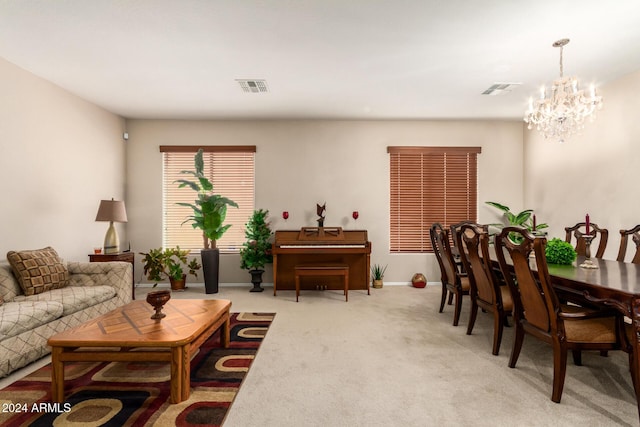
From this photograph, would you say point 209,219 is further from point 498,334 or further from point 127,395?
point 498,334

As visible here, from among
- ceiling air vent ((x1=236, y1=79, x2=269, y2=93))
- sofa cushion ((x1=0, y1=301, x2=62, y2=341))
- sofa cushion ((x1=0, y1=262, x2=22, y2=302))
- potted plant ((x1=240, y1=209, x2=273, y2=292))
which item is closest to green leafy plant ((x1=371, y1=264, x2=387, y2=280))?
potted plant ((x1=240, y1=209, x2=273, y2=292))

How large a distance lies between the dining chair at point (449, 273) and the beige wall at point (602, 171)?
197 cm

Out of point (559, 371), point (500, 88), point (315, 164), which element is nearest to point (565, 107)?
point (500, 88)

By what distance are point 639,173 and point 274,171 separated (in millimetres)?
4610

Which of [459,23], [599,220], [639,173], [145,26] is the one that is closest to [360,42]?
[459,23]

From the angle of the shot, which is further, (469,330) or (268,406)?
(469,330)

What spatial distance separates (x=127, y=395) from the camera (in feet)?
6.83

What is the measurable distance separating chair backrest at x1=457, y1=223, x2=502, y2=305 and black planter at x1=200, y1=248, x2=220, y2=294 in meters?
3.43

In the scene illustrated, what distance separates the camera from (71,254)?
14.1ft

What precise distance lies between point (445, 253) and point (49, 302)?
376 centimetres

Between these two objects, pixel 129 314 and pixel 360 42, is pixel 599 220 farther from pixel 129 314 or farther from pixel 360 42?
pixel 129 314

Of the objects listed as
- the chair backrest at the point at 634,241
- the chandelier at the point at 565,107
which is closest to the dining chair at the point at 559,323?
the chair backrest at the point at 634,241

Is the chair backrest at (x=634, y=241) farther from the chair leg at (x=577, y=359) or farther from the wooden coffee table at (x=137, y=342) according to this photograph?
the wooden coffee table at (x=137, y=342)

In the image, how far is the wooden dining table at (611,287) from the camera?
1.77 metres
